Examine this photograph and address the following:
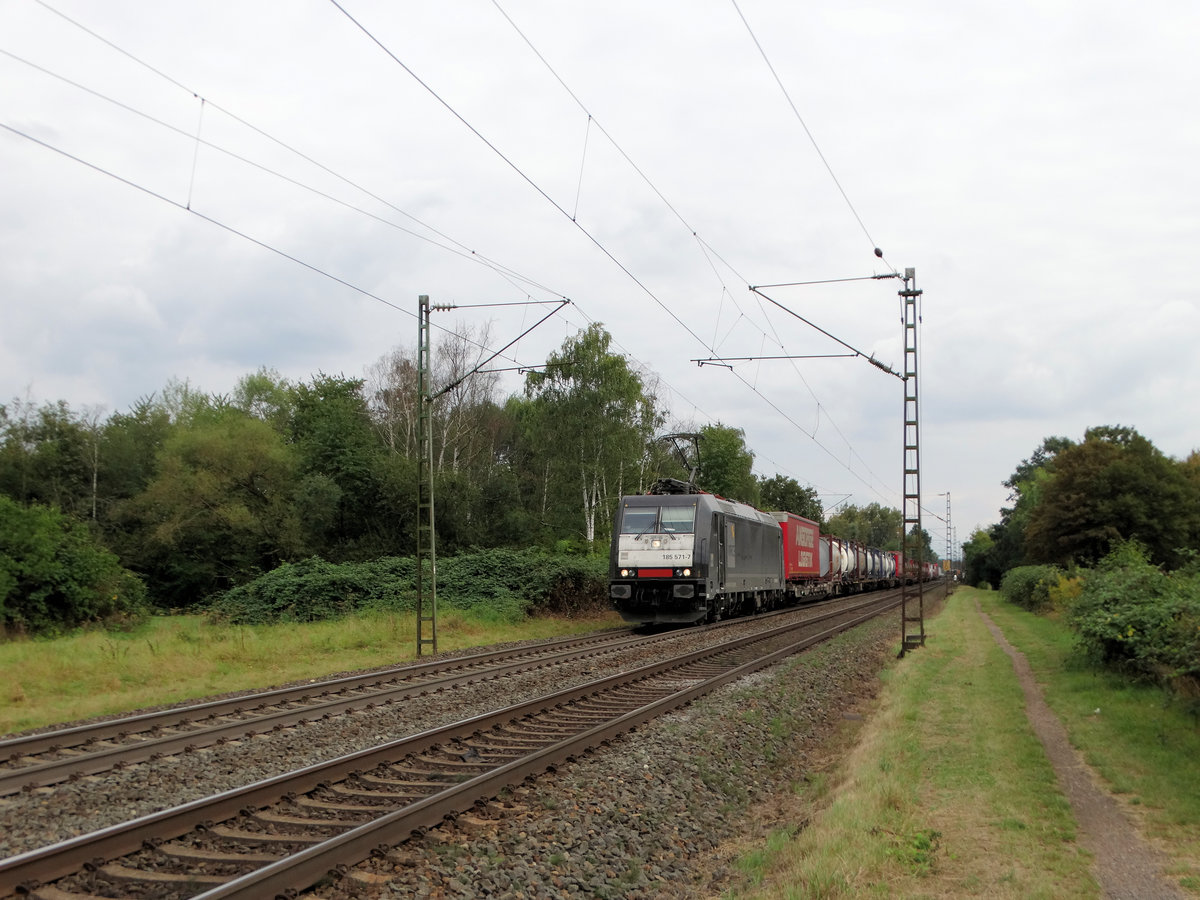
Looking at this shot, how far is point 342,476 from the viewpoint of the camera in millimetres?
41250

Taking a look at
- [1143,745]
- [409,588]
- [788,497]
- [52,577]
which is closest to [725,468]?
[788,497]

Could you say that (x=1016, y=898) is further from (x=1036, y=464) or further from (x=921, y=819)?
(x=1036, y=464)

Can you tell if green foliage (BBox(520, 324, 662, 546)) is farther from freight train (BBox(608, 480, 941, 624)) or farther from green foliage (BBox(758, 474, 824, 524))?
green foliage (BBox(758, 474, 824, 524))

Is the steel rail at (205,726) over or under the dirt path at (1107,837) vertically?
under

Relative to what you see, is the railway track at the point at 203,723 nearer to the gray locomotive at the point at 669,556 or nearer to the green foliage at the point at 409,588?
the gray locomotive at the point at 669,556

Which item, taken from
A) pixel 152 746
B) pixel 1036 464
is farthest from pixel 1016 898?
pixel 1036 464

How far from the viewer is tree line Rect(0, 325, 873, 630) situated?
1556 inches

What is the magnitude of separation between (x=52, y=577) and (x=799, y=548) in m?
26.3

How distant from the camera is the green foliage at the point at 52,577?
80.2ft

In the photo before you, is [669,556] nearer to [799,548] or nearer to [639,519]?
[639,519]

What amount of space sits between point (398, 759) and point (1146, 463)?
39590mm

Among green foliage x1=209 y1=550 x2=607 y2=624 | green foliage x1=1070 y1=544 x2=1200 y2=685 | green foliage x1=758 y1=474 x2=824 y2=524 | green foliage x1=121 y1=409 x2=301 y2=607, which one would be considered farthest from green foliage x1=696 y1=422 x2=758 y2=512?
green foliage x1=1070 y1=544 x2=1200 y2=685

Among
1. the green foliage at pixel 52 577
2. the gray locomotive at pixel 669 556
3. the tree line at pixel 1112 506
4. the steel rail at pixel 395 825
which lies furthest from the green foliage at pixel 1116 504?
the green foliage at pixel 52 577

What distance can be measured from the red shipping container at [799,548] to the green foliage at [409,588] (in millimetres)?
8641
